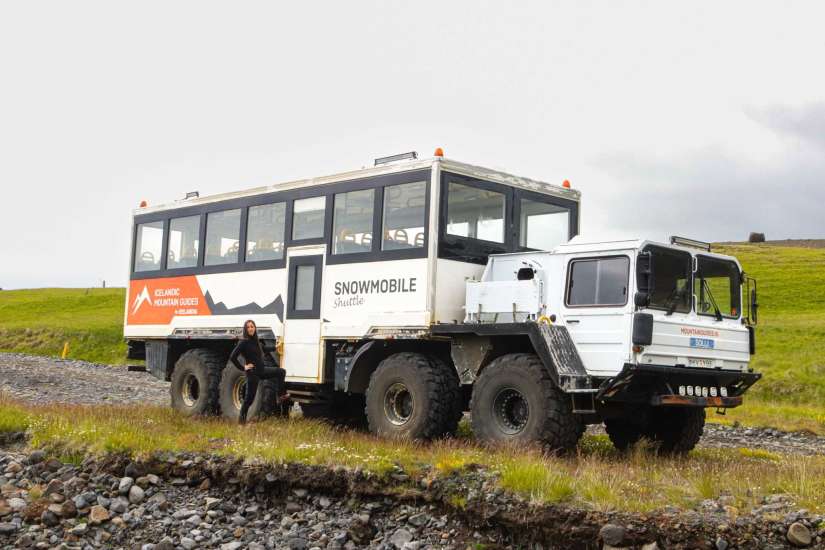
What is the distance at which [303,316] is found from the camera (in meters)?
15.0

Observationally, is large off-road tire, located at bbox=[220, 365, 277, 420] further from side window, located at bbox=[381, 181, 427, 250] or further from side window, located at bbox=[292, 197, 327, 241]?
side window, located at bbox=[381, 181, 427, 250]

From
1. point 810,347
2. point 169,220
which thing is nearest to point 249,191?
point 169,220

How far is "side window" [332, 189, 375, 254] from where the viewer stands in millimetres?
14094

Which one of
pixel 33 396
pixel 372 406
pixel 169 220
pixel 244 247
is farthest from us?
pixel 33 396

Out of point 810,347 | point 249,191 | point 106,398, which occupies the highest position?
point 249,191

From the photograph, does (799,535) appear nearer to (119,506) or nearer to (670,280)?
(670,280)

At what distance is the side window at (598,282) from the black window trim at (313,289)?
461cm

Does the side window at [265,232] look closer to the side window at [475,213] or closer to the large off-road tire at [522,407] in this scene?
the side window at [475,213]

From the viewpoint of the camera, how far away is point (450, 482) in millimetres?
9828

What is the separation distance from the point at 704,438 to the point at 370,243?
7678 millimetres

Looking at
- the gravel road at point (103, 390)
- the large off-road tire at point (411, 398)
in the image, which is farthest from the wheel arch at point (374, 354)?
the gravel road at point (103, 390)

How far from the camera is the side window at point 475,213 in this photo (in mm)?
13180

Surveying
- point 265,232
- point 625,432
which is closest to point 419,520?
point 625,432

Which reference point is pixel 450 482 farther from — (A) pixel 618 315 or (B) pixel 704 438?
(B) pixel 704 438
